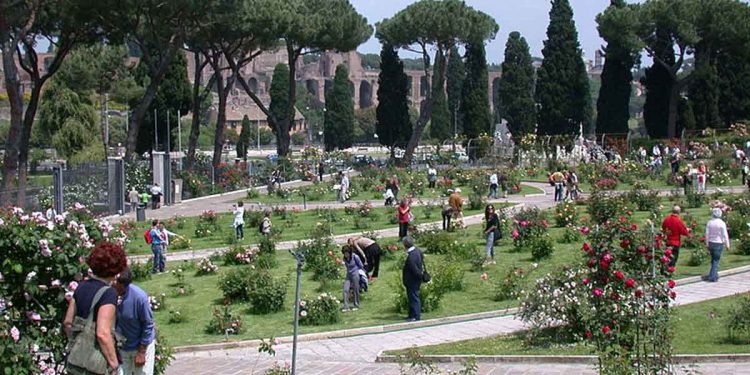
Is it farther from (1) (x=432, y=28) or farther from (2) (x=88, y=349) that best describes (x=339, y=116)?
(2) (x=88, y=349)

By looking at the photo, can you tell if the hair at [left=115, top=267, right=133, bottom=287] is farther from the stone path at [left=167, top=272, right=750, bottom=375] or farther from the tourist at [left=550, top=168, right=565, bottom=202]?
the tourist at [left=550, top=168, right=565, bottom=202]

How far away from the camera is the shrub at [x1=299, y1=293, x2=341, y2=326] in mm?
13883

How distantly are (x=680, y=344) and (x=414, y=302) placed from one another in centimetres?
360

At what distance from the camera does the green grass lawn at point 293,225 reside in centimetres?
2389

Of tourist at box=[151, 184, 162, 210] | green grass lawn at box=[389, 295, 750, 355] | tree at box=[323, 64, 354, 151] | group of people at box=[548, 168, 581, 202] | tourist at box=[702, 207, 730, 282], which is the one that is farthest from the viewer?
tree at box=[323, 64, 354, 151]

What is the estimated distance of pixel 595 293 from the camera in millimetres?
10312

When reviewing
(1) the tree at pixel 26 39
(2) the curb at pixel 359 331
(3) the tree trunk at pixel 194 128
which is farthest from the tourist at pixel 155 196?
(2) the curb at pixel 359 331

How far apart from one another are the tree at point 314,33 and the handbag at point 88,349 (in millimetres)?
42804

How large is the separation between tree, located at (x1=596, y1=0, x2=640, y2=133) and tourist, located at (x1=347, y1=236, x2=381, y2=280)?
142ft

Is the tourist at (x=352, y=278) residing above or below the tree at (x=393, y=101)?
below

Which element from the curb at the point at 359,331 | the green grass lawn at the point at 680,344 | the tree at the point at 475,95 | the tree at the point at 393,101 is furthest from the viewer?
the tree at the point at 475,95

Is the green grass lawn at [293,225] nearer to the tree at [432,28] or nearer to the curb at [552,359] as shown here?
the curb at [552,359]

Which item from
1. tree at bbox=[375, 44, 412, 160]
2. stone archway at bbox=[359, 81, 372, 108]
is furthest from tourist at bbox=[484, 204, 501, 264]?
stone archway at bbox=[359, 81, 372, 108]

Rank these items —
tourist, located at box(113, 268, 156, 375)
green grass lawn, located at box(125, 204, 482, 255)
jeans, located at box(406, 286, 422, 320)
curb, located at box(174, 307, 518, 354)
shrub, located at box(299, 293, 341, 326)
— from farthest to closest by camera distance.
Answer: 1. green grass lawn, located at box(125, 204, 482, 255)
2. shrub, located at box(299, 293, 341, 326)
3. jeans, located at box(406, 286, 422, 320)
4. curb, located at box(174, 307, 518, 354)
5. tourist, located at box(113, 268, 156, 375)
